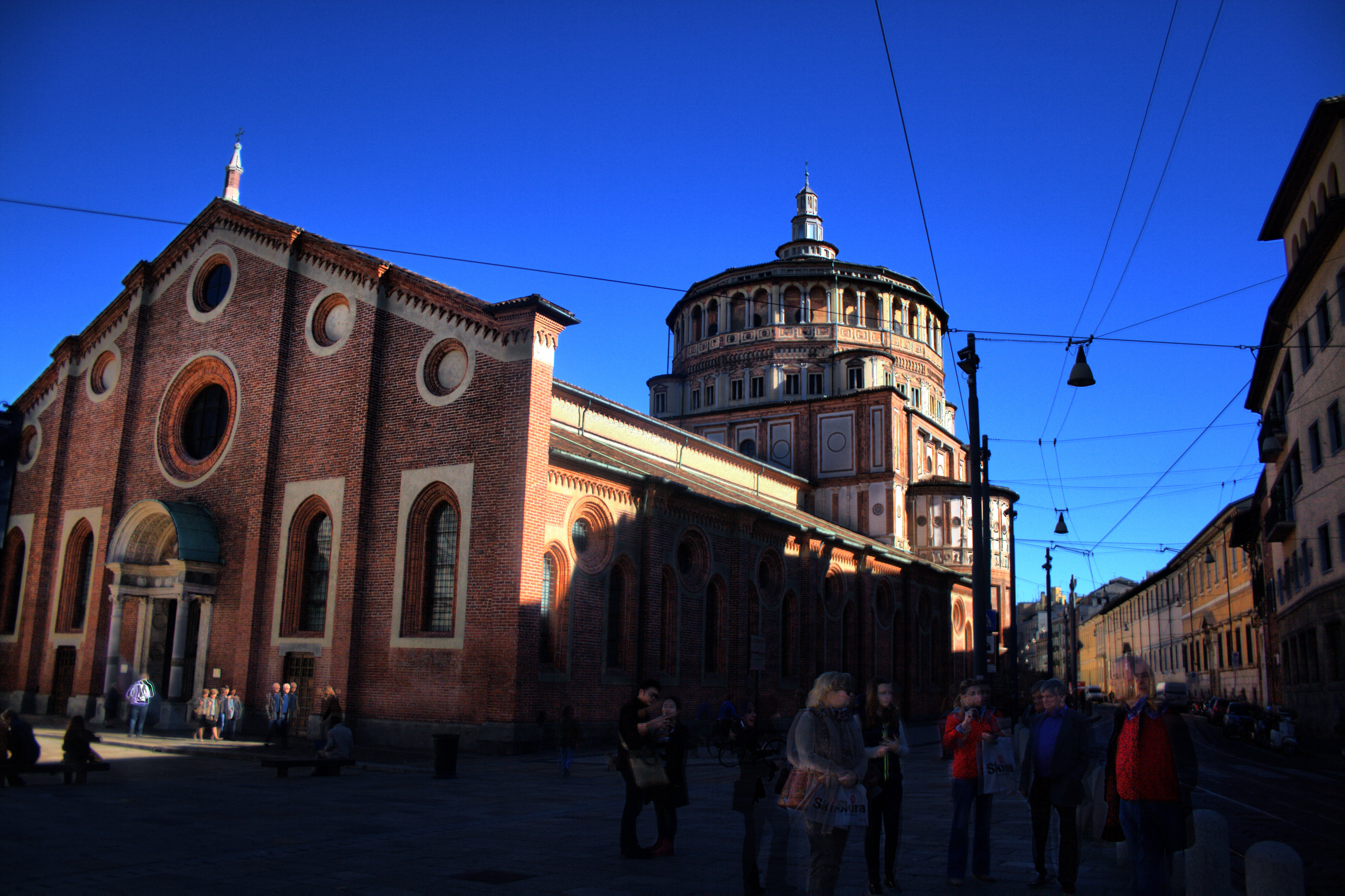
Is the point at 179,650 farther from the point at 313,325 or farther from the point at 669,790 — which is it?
the point at 669,790

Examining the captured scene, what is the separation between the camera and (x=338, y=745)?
15.8 m

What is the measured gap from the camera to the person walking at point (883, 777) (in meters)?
7.48

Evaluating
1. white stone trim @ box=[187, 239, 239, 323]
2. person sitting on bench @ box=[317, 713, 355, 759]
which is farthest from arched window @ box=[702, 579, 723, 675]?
white stone trim @ box=[187, 239, 239, 323]

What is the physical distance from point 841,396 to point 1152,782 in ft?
135

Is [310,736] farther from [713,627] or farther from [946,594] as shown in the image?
[946,594]

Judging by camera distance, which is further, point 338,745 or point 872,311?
point 872,311

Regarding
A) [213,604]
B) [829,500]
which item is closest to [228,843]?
[213,604]

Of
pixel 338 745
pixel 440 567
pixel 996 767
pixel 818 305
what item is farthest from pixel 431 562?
pixel 818 305

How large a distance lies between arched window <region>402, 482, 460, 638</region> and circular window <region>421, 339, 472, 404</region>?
6.94 ft

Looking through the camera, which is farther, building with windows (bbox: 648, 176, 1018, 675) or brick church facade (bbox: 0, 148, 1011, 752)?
building with windows (bbox: 648, 176, 1018, 675)

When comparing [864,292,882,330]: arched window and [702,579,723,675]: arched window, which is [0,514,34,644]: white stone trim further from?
[864,292,882,330]: arched window

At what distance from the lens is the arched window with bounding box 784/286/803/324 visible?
2007 inches

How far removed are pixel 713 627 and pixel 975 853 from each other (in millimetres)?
19721

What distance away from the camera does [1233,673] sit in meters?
51.4
